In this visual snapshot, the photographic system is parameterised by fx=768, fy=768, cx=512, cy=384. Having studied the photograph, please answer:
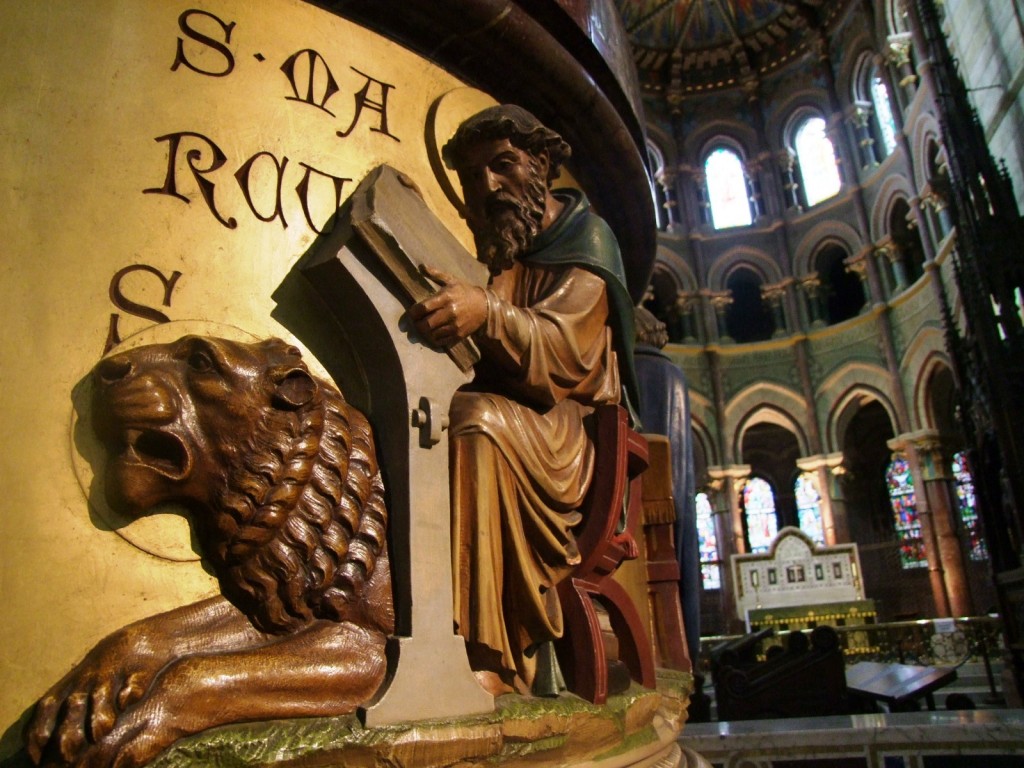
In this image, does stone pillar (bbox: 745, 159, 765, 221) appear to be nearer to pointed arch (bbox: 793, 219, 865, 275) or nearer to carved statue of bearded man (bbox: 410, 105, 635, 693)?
pointed arch (bbox: 793, 219, 865, 275)

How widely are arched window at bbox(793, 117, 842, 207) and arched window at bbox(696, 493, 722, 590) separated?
7.62 m

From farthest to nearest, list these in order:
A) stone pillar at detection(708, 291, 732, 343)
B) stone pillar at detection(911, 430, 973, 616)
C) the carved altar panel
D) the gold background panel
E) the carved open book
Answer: stone pillar at detection(708, 291, 732, 343)
stone pillar at detection(911, 430, 973, 616)
the carved altar panel
the carved open book
the gold background panel

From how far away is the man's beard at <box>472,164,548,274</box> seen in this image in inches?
78.7

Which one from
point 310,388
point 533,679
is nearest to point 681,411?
point 533,679

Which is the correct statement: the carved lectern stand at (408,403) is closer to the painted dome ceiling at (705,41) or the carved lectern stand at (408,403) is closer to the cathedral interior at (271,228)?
Result: the cathedral interior at (271,228)

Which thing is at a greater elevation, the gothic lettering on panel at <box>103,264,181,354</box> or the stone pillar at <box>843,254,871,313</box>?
the stone pillar at <box>843,254,871,313</box>

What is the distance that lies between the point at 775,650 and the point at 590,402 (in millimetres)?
5460

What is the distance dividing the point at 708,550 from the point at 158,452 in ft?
57.6

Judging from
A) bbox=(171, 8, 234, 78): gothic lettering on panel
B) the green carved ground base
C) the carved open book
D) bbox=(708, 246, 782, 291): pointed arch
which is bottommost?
the green carved ground base

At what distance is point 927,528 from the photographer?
47.4 ft

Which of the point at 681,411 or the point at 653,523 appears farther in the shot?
the point at 681,411

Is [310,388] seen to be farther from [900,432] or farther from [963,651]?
[900,432]

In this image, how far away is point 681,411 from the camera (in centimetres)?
317

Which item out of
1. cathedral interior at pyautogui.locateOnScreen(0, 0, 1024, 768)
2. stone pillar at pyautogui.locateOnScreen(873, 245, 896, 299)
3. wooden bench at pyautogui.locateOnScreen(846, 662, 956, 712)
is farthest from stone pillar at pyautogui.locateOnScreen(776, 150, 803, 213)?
wooden bench at pyautogui.locateOnScreen(846, 662, 956, 712)
